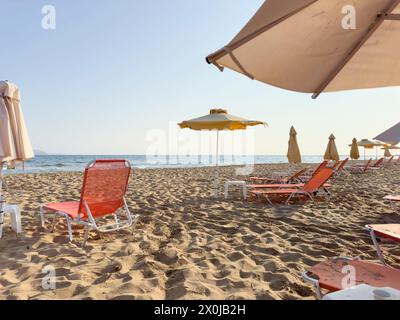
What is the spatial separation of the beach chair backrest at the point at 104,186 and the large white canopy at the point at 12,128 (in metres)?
1.00

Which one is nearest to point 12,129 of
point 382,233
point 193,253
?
point 193,253

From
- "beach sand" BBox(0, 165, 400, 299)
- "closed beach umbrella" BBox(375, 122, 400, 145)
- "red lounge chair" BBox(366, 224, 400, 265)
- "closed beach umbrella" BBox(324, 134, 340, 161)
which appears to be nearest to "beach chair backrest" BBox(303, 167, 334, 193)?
"beach sand" BBox(0, 165, 400, 299)

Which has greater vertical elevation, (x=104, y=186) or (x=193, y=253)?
(x=104, y=186)

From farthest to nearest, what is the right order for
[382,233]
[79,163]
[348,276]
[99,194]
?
[79,163]
[99,194]
[382,233]
[348,276]

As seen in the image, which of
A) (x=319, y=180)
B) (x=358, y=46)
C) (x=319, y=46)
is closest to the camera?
(x=319, y=46)

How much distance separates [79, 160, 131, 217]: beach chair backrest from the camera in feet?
11.8

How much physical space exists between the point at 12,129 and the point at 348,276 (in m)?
3.90

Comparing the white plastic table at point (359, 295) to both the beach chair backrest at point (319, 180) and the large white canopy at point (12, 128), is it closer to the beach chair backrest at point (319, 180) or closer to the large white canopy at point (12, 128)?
the large white canopy at point (12, 128)

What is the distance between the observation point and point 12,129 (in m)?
3.79

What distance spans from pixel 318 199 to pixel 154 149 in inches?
2886

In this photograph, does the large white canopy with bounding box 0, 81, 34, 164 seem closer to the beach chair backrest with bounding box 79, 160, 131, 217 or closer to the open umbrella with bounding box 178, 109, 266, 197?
the beach chair backrest with bounding box 79, 160, 131, 217

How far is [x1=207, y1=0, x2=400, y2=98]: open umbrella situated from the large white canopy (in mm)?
2931

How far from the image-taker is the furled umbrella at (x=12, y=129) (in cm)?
363

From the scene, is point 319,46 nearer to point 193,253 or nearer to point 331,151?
point 193,253
